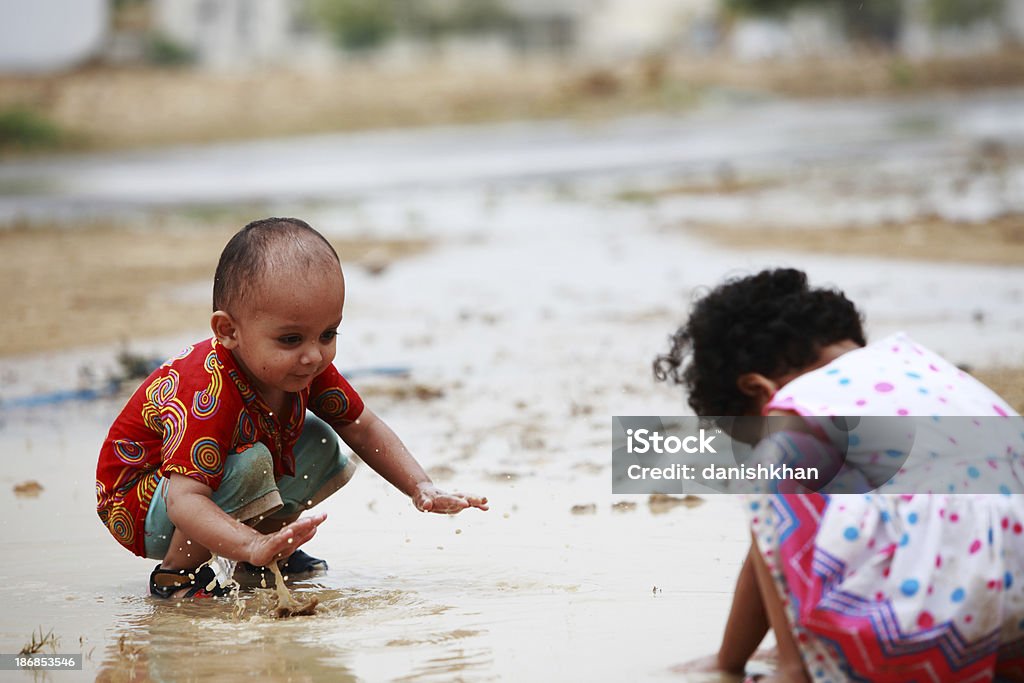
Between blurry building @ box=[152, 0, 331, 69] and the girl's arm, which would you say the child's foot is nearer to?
the girl's arm

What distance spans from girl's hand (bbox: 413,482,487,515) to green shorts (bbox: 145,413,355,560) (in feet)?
0.91

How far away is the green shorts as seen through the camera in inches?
126

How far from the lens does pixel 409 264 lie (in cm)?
949

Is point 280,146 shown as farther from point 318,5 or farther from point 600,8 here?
point 600,8

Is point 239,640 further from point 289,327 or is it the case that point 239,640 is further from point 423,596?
point 289,327

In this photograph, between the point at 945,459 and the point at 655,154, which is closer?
the point at 945,459

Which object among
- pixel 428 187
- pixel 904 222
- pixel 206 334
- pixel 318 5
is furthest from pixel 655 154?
pixel 318 5

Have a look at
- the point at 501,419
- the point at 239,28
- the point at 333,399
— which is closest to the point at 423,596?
the point at 333,399

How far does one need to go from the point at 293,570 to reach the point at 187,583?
0.98 feet

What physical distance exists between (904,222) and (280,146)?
1187 cm

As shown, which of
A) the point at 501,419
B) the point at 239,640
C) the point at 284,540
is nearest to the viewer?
the point at 284,540

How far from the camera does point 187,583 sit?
343 cm

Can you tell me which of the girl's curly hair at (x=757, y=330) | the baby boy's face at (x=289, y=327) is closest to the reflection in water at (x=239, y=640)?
the baby boy's face at (x=289, y=327)

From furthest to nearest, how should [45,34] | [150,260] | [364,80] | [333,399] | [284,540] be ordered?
[45,34]
[364,80]
[150,260]
[333,399]
[284,540]
